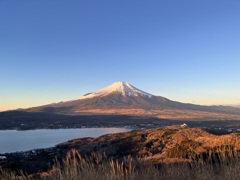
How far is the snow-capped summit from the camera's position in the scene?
15488 cm

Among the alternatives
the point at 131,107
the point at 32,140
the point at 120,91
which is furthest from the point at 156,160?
the point at 120,91

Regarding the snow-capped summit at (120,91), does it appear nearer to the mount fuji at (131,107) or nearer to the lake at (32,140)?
the mount fuji at (131,107)

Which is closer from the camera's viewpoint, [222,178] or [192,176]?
[222,178]

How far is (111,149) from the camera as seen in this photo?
68.7ft

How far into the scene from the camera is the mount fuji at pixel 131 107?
106m

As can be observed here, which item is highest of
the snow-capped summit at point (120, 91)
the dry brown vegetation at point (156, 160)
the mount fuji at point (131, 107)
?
the snow-capped summit at point (120, 91)

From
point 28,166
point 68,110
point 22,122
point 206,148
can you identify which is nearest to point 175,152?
point 206,148

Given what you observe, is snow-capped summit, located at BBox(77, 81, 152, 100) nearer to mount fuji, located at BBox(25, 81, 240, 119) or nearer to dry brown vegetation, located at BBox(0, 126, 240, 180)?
mount fuji, located at BBox(25, 81, 240, 119)

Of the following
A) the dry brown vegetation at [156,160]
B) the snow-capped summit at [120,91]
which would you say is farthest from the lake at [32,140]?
the snow-capped summit at [120,91]

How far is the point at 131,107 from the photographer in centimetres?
11875

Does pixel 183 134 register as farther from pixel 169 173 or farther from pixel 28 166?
pixel 169 173

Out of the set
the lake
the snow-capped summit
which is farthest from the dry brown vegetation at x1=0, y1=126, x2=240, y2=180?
the snow-capped summit

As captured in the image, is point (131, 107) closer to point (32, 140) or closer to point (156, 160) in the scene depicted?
point (32, 140)

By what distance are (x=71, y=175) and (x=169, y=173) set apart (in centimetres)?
162
